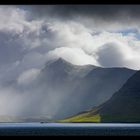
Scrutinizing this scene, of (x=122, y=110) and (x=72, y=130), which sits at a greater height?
(x=72, y=130)

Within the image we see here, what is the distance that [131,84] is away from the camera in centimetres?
13825

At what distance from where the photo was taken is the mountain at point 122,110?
112 meters

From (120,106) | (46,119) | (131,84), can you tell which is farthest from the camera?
(46,119)

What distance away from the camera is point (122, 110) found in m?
126

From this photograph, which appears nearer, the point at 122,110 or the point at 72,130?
the point at 72,130

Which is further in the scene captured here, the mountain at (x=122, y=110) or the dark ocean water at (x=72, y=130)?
the mountain at (x=122, y=110)

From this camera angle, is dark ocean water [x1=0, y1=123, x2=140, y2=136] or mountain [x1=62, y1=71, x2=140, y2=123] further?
mountain [x1=62, y1=71, x2=140, y2=123]

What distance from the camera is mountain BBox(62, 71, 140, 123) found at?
11162 cm
